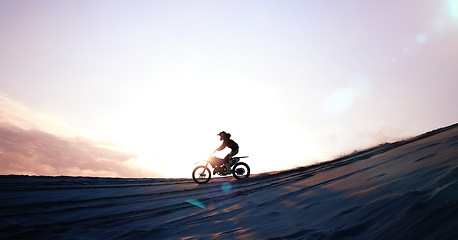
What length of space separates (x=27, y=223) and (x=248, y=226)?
11.6ft

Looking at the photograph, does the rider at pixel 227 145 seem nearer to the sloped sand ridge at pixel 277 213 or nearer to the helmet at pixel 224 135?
the helmet at pixel 224 135

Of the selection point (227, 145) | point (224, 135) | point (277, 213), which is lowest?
point (277, 213)

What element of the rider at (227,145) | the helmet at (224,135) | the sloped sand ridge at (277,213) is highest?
the helmet at (224,135)

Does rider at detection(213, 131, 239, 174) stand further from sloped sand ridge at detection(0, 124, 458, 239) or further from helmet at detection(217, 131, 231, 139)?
sloped sand ridge at detection(0, 124, 458, 239)

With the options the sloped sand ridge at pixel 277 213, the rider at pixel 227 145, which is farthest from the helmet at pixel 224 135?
the sloped sand ridge at pixel 277 213

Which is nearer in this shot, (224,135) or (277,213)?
(277,213)

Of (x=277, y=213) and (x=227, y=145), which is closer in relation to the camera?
(x=277, y=213)

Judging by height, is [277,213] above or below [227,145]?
below

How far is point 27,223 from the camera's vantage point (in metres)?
4.18

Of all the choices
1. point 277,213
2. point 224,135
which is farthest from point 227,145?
point 277,213

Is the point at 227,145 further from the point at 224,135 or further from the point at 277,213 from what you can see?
the point at 277,213

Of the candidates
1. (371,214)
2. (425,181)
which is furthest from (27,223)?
(425,181)

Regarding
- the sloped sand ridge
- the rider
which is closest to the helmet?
the rider

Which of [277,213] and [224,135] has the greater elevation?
[224,135]
